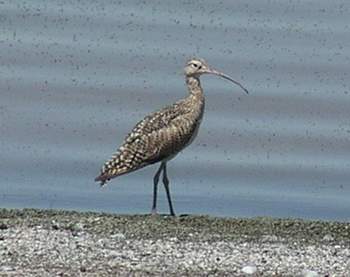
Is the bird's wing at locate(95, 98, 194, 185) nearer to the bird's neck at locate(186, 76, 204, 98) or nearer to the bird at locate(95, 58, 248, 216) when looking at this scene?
the bird at locate(95, 58, 248, 216)

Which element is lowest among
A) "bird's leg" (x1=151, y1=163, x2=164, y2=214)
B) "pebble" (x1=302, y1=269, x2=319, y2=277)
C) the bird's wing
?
"pebble" (x1=302, y1=269, x2=319, y2=277)

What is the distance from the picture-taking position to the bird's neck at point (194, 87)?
1357cm

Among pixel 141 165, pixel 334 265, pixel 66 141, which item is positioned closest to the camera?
pixel 334 265

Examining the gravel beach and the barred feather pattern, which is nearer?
the gravel beach

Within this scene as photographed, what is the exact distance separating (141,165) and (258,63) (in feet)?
14.7

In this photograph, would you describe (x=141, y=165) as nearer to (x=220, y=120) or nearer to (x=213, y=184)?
(x=213, y=184)

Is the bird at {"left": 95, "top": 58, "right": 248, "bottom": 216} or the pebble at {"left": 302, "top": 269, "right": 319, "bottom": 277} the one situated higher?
the bird at {"left": 95, "top": 58, "right": 248, "bottom": 216}

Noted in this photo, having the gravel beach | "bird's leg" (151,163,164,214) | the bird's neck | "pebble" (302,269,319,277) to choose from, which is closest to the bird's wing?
"bird's leg" (151,163,164,214)

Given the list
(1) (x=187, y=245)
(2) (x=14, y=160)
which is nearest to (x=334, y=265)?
(1) (x=187, y=245)

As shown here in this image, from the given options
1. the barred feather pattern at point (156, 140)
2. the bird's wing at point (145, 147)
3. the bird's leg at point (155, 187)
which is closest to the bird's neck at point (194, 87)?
the barred feather pattern at point (156, 140)

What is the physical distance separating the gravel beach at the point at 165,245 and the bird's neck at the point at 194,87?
1.47 meters

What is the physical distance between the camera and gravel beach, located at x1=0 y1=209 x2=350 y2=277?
1018cm

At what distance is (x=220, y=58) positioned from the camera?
17344 mm

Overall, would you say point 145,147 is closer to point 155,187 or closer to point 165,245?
point 155,187
